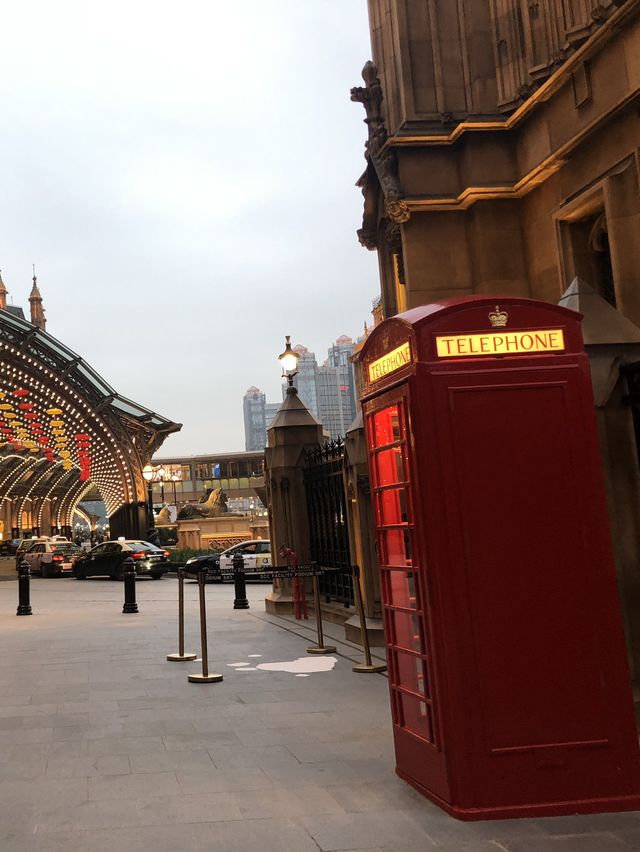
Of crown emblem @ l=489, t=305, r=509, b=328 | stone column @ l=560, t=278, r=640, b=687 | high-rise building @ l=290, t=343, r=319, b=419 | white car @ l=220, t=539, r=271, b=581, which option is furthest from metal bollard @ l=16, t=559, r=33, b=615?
high-rise building @ l=290, t=343, r=319, b=419

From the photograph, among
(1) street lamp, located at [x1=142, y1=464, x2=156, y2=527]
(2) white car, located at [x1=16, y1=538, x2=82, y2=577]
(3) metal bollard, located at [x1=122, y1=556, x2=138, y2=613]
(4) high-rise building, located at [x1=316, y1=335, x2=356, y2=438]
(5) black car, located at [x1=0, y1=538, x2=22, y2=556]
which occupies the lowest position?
(3) metal bollard, located at [x1=122, y1=556, x2=138, y2=613]

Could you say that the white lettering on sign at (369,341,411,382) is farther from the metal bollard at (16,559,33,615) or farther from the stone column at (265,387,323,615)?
the metal bollard at (16,559,33,615)

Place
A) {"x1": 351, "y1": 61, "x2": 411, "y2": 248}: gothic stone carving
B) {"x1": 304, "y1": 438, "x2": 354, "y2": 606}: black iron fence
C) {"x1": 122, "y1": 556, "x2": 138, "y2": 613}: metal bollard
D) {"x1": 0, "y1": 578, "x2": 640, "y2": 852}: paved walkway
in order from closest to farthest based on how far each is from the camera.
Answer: {"x1": 0, "y1": 578, "x2": 640, "y2": 852}: paved walkway < {"x1": 351, "y1": 61, "x2": 411, "y2": 248}: gothic stone carving < {"x1": 304, "y1": 438, "x2": 354, "y2": 606}: black iron fence < {"x1": 122, "y1": 556, "x2": 138, "y2": 613}: metal bollard

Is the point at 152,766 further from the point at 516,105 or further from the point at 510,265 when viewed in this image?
the point at 516,105

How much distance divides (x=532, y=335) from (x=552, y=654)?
188cm

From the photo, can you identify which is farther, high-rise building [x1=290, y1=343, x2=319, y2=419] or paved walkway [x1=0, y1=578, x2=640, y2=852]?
high-rise building [x1=290, y1=343, x2=319, y2=419]

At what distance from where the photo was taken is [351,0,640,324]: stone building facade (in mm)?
10266

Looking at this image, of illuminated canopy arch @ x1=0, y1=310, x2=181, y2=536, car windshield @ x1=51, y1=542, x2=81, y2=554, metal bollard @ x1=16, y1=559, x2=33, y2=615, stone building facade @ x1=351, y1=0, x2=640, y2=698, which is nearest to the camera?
stone building facade @ x1=351, y1=0, x2=640, y2=698

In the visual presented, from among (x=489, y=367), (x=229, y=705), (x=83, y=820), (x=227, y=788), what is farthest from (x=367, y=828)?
(x=229, y=705)

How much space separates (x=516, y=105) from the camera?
1147 centimetres

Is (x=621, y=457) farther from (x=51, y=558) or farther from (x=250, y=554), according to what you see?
(x=51, y=558)

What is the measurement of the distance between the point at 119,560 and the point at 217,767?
27867 millimetres

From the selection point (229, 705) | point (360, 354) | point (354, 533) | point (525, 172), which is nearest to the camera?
point (360, 354)

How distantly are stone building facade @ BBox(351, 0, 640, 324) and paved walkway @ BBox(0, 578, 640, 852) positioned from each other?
18.0 feet
